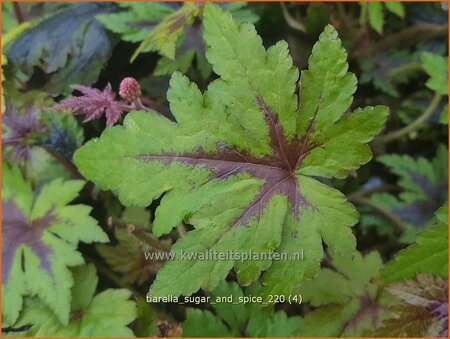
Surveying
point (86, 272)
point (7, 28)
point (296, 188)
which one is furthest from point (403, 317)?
point (7, 28)

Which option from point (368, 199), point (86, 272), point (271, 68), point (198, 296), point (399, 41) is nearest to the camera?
point (271, 68)

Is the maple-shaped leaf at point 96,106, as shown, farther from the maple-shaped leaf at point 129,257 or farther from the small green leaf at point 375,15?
the small green leaf at point 375,15

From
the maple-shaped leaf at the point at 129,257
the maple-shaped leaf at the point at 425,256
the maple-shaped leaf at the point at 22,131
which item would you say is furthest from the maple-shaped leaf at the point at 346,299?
the maple-shaped leaf at the point at 22,131

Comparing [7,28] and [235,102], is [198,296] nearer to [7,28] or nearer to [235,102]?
[235,102]

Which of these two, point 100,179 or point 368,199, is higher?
point 100,179

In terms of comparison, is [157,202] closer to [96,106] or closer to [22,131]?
[96,106]

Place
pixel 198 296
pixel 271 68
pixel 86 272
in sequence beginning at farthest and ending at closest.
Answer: pixel 86 272 < pixel 198 296 < pixel 271 68

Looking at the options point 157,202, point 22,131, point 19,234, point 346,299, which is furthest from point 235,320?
point 22,131

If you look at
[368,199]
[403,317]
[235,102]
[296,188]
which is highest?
[235,102]
